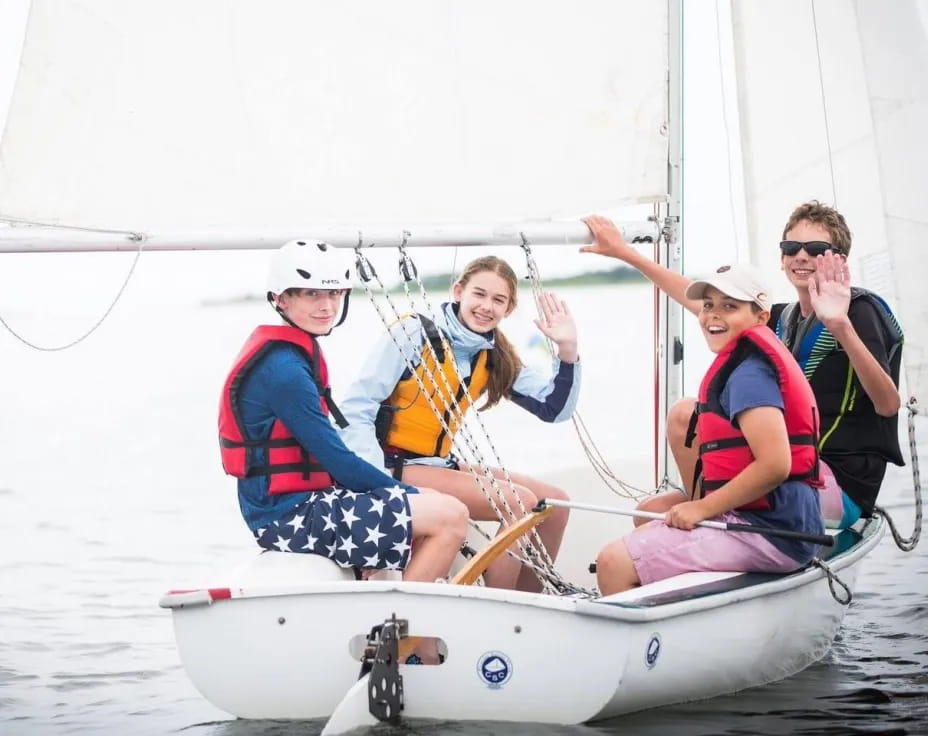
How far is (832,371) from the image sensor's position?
16.8 ft

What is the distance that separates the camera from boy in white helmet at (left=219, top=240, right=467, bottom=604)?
419cm

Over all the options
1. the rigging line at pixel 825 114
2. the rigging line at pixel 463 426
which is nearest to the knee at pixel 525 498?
the rigging line at pixel 463 426

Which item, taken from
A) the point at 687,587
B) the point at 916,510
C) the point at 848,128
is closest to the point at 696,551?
the point at 687,587

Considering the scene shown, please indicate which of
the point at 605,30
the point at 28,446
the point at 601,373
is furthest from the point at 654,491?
the point at 601,373

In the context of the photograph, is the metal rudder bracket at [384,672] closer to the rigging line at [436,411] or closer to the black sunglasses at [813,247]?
the rigging line at [436,411]

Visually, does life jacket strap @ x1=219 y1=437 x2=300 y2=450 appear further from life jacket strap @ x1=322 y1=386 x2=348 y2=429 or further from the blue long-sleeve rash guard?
life jacket strap @ x1=322 y1=386 x2=348 y2=429

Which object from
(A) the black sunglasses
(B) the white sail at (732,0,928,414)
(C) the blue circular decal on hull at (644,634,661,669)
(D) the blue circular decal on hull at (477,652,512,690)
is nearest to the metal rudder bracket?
(D) the blue circular decal on hull at (477,652,512,690)

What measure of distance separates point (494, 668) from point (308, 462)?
778 mm

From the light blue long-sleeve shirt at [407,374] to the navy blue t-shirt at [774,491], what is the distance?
85 cm

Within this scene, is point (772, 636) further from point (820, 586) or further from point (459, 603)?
point (459, 603)

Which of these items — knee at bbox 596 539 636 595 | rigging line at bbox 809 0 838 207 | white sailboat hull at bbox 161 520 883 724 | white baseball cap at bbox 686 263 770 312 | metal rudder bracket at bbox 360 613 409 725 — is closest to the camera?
metal rudder bracket at bbox 360 613 409 725

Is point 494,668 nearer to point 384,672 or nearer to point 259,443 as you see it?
point 384,672

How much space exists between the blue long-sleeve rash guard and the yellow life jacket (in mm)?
649

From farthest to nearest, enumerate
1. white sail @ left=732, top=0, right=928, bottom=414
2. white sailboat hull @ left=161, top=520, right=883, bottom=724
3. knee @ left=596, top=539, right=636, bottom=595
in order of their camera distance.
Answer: white sail @ left=732, top=0, right=928, bottom=414 → knee @ left=596, top=539, right=636, bottom=595 → white sailboat hull @ left=161, top=520, right=883, bottom=724
